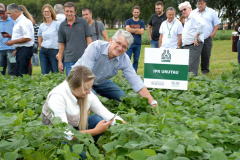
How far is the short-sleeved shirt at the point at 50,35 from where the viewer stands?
20.6 ft

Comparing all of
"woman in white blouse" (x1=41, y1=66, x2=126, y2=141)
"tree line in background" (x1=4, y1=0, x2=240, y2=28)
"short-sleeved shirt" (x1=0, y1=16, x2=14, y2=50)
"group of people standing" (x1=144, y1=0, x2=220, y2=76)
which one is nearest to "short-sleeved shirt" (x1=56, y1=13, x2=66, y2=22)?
"short-sleeved shirt" (x1=0, y1=16, x2=14, y2=50)

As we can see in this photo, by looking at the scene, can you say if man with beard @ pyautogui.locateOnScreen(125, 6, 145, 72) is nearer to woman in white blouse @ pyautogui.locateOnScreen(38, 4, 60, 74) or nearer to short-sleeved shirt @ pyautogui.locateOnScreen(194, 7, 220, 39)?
short-sleeved shirt @ pyautogui.locateOnScreen(194, 7, 220, 39)

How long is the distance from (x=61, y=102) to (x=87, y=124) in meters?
0.48

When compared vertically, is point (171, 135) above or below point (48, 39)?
below

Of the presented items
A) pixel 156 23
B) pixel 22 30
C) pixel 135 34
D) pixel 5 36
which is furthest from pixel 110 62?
pixel 156 23

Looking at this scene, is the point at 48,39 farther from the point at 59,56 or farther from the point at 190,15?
the point at 190,15

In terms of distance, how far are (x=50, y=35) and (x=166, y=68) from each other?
3.03m

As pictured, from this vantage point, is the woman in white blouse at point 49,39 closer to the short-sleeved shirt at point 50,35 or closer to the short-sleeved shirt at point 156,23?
the short-sleeved shirt at point 50,35


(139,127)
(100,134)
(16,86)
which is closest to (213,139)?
(139,127)

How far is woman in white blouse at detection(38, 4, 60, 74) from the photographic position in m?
→ 6.27

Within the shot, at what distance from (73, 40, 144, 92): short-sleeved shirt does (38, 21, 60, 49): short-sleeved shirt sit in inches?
103

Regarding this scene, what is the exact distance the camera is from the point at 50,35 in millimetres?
6293

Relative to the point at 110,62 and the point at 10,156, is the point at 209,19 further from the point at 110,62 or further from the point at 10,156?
the point at 10,156

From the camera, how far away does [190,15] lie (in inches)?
243
